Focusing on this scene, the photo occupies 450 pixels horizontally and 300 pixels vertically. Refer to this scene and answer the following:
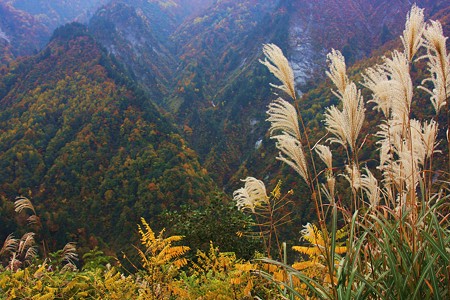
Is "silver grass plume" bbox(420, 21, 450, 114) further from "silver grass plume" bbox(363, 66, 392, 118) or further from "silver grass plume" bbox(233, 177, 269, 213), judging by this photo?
"silver grass plume" bbox(233, 177, 269, 213)

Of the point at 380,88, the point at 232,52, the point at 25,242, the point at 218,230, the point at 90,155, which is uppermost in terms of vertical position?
the point at 380,88

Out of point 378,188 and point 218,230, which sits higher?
point 378,188

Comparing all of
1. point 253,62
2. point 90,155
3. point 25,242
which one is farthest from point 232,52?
point 25,242

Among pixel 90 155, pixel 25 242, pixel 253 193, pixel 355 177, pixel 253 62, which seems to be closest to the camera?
pixel 355 177

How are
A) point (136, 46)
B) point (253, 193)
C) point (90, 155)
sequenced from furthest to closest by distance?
1. point (136, 46)
2. point (90, 155)
3. point (253, 193)

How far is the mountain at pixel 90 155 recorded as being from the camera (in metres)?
42.4

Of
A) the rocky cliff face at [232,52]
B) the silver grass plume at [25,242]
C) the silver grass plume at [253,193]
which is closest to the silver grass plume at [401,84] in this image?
the silver grass plume at [253,193]

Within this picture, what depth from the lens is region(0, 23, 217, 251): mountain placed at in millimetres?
42438

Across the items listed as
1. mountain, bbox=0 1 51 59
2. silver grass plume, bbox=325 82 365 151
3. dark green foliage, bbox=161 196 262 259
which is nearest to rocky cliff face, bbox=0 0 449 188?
mountain, bbox=0 1 51 59

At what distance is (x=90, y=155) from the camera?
2048 inches

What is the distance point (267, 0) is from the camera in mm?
147750

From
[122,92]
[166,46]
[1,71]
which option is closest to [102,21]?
[166,46]

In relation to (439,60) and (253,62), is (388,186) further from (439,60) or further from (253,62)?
(253,62)

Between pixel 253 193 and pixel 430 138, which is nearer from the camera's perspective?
pixel 430 138
